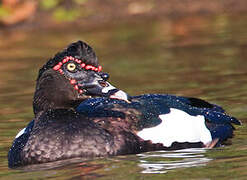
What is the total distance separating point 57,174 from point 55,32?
12348mm

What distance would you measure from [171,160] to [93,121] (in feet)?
2.92

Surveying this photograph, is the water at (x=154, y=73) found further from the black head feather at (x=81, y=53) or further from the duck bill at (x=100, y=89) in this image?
the black head feather at (x=81, y=53)

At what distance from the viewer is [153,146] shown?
817 cm

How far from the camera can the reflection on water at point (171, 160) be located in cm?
764

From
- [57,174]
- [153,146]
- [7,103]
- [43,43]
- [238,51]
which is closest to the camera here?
[57,174]

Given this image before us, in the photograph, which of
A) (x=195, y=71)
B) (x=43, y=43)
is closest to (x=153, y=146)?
(x=195, y=71)

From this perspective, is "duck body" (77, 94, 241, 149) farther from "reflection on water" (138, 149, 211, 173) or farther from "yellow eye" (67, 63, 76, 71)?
"yellow eye" (67, 63, 76, 71)

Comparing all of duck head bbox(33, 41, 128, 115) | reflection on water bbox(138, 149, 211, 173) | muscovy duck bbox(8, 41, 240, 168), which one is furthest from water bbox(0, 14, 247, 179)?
duck head bbox(33, 41, 128, 115)

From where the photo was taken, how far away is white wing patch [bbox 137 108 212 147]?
8.21 meters

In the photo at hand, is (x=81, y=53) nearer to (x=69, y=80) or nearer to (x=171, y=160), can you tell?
(x=69, y=80)

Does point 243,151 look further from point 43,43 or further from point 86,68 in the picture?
point 43,43

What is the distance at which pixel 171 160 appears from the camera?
789cm

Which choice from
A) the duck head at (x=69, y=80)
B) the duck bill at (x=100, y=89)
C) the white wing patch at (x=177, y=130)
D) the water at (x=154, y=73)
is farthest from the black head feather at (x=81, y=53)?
the water at (x=154, y=73)

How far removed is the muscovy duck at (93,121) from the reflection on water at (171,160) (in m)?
0.11
